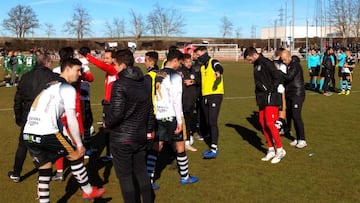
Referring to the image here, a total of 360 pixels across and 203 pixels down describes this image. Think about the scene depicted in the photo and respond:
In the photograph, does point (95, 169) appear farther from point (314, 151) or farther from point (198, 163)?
point (314, 151)

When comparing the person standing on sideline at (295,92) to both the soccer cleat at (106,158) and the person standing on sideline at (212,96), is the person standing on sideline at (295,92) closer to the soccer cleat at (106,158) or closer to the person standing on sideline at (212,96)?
the person standing on sideline at (212,96)

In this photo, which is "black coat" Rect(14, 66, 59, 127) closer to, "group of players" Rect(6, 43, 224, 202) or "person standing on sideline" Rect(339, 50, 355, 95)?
"group of players" Rect(6, 43, 224, 202)

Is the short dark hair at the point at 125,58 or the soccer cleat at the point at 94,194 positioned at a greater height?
the short dark hair at the point at 125,58

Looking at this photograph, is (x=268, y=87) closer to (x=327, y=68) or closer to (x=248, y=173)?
(x=248, y=173)

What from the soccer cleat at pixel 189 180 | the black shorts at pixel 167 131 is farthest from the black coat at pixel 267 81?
the black shorts at pixel 167 131

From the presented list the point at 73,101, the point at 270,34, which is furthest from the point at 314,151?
the point at 270,34

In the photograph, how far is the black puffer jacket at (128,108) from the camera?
4.18 m

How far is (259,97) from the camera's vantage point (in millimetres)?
6977

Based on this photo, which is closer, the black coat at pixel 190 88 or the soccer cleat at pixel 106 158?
the soccer cleat at pixel 106 158

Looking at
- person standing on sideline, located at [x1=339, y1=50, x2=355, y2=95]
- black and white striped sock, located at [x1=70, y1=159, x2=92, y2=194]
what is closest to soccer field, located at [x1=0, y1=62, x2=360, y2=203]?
black and white striped sock, located at [x1=70, y1=159, x2=92, y2=194]

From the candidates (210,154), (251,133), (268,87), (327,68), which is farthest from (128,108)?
(327,68)

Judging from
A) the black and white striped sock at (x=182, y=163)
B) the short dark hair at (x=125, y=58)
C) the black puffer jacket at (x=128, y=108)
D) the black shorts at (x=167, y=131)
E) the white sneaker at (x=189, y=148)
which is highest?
the short dark hair at (x=125, y=58)

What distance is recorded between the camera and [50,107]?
4.24m

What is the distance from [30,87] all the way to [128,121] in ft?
6.63
